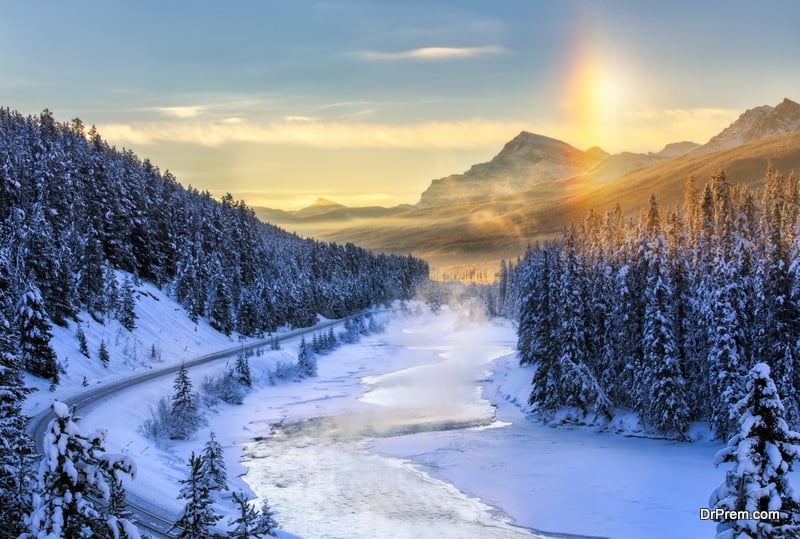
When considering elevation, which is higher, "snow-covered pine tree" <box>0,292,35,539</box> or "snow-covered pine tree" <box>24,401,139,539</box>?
"snow-covered pine tree" <box>24,401,139,539</box>

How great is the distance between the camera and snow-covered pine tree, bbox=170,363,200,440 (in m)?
37.4

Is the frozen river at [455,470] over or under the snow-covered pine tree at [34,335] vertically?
under

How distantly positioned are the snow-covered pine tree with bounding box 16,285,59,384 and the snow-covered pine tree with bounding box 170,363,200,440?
7823mm

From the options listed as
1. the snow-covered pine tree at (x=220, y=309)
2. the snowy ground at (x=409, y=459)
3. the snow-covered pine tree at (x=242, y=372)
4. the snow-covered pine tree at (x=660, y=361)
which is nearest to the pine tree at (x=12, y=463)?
the snowy ground at (x=409, y=459)

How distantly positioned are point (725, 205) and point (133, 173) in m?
72.3

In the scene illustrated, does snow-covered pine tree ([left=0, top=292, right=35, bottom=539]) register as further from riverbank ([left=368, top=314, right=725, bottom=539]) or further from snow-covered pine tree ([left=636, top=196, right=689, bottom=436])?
snow-covered pine tree ([left=636, top=196, right=689, bottom=436])

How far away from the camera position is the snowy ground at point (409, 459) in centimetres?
2522

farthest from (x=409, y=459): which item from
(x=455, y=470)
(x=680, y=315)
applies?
(x=680, y=315)

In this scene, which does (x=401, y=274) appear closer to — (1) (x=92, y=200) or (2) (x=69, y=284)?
(1) (x=92, y=200)

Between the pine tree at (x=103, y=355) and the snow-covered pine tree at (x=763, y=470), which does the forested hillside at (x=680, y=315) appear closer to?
the snow-covered pine tree at (x=763, y=470)

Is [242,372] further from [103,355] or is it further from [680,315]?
[680,315]

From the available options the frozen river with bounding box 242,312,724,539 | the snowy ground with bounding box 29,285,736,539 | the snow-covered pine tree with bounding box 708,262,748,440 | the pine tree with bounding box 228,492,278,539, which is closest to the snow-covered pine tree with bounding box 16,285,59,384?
the snowy ground with bounding box 29,285,736,539

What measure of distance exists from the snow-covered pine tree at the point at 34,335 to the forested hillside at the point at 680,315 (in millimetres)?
33137

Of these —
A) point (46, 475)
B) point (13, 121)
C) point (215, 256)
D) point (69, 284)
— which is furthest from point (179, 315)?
point (46, 475)
